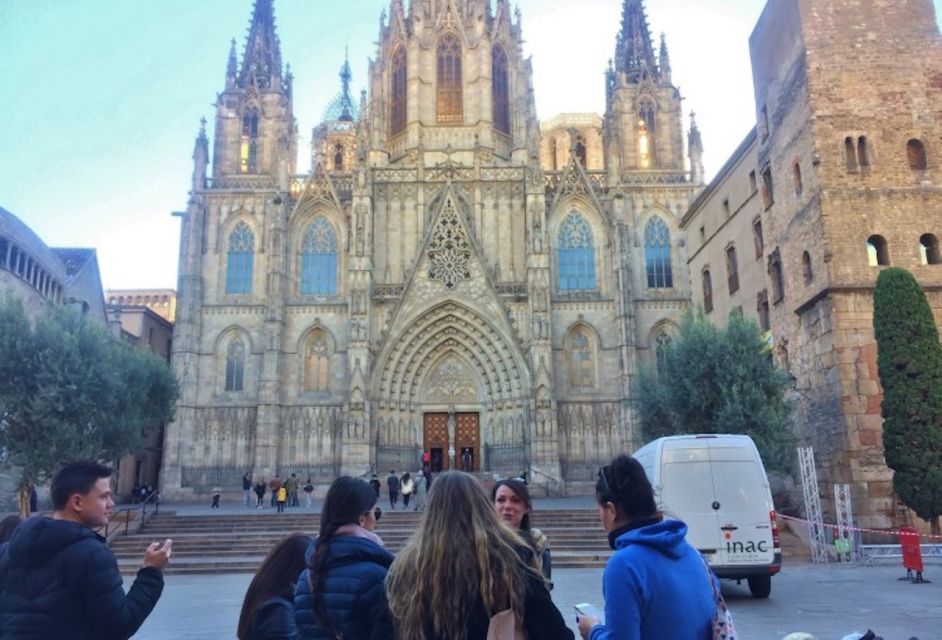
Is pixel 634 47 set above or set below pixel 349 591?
above

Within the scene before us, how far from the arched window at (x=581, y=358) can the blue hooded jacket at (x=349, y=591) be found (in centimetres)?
3484

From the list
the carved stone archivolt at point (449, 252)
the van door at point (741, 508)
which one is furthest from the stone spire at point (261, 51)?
the van door at point (741, 508)

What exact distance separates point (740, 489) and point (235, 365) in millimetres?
31647

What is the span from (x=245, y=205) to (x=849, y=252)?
30.9 metres

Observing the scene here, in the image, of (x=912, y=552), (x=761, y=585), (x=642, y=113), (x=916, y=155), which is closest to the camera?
(x=761, y=585)

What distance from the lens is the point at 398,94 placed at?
4416 cm

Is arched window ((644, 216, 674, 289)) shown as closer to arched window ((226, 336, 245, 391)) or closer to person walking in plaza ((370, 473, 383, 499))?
person walking in plaza ((370, 473, 383, 499))

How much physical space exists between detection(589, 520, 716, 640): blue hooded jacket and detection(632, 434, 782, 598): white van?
8.56 m

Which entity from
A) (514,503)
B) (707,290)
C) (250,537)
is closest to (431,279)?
(707,290)

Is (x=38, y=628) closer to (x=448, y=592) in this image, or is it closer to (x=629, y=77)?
(x=448, y=592)

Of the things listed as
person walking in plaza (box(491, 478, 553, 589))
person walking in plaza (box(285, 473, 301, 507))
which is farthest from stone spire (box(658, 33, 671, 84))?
person walking in plaza (box(491, 478, 553, 589))

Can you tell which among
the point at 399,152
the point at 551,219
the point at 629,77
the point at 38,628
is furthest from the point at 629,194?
the point at 38,628

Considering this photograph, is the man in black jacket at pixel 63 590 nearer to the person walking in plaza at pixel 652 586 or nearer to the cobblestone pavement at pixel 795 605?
the person walking in plaza at pixel 652 586

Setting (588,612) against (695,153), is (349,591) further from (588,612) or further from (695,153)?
(695,153)
